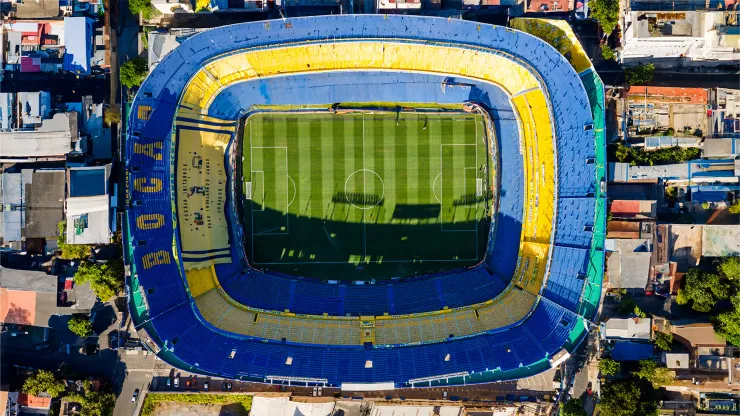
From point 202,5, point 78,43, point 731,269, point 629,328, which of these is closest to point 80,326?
point 78,43

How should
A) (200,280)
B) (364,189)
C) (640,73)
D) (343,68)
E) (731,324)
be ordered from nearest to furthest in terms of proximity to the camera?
(731,324)
(640,73)
(200,280)
(343,68)
(364,189)

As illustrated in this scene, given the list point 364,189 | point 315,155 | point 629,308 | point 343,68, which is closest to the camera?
point 629,308

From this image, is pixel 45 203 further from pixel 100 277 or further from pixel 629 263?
pixel 629 263

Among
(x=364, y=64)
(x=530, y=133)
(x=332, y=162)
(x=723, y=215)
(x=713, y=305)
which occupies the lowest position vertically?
A: (x=713, y=305)

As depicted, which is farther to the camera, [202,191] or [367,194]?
[367,194]

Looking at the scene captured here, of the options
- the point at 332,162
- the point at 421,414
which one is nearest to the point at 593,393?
the point at 421,414

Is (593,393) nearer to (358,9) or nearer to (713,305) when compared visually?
(713,305)

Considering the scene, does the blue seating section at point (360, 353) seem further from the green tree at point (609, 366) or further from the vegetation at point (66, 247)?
the vegetation at point (66, 247)
